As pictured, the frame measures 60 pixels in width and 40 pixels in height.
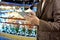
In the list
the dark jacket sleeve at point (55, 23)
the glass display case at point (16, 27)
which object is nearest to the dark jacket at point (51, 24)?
the dark jacket sleeve at point (55, 23)

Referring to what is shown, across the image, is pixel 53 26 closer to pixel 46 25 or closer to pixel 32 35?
pixel 46 25

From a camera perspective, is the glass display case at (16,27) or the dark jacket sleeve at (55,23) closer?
the dark jacket sleeve at (55,23)

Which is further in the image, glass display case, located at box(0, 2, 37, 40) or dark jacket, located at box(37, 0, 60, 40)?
glass display case, located at box(0, 2, 37, 40)

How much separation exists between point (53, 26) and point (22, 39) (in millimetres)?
480

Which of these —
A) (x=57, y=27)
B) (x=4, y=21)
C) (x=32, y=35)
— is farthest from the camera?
(x=4, y=21)

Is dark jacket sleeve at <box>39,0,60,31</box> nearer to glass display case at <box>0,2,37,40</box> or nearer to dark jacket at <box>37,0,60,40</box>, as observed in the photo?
dark jacket at <box>37,0,60,40</box>

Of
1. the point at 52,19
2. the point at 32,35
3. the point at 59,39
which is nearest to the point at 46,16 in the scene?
the point at 52,19

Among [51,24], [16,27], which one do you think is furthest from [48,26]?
[16,27]

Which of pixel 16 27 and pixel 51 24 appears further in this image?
pixel 16 27

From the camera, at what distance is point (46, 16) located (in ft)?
4.34

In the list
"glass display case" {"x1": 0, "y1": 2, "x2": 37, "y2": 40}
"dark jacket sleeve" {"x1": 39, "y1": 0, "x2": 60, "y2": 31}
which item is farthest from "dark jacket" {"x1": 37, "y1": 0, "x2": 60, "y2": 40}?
"glass display case" {"x1": 0, "y1": 2, "x2": 37, "y2": 40}

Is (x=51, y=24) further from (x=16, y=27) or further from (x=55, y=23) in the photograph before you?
(x=16, y=27)

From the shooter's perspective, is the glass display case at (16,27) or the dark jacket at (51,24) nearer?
the dark jacket at (51,24)

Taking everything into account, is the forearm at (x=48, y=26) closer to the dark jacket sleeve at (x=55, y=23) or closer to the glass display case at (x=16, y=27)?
the dark jacket sleeve at (x=55, y=23)
